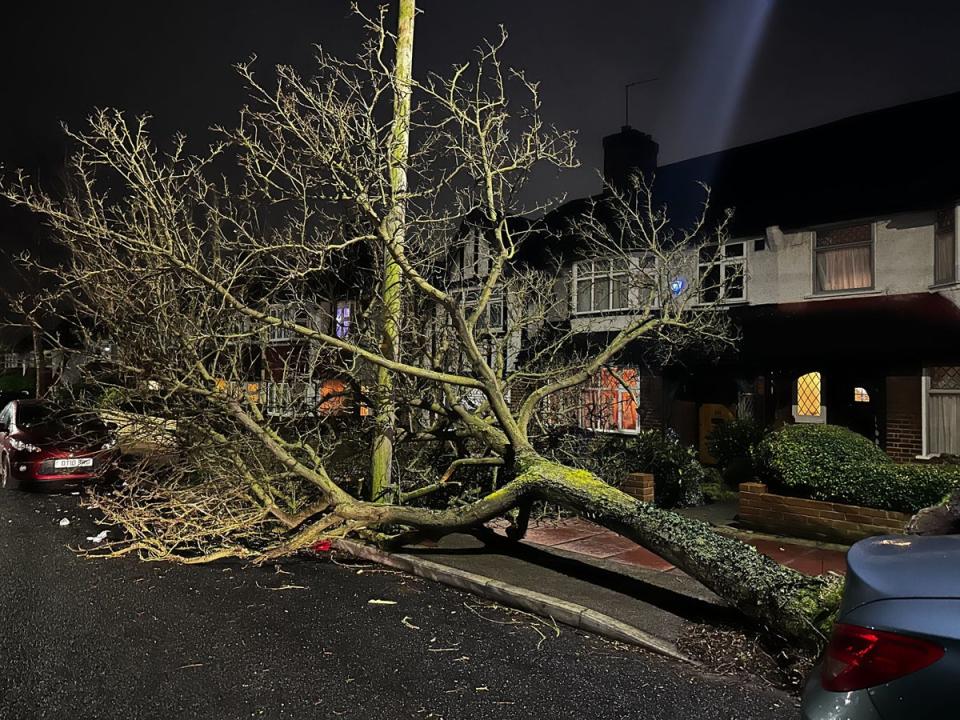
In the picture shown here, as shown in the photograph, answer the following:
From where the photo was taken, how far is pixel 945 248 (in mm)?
12289

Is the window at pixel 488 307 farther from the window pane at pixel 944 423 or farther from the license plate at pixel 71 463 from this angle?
the window pane at pixel 944 423

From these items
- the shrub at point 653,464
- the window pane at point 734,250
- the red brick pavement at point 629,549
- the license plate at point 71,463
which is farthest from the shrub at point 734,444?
the license plate at point 71,463

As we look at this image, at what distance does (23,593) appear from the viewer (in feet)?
20.4

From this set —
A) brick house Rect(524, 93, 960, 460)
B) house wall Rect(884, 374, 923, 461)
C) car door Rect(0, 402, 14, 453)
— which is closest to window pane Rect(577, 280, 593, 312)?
brick house Rect(524, 93, 960, 460)

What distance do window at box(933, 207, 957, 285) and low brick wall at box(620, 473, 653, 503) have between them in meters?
6.80

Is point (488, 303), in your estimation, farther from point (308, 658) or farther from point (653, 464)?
point (308, 658)

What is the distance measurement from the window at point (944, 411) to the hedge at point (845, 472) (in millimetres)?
4671

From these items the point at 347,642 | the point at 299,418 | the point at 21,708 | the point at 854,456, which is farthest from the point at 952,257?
the point at 21,708

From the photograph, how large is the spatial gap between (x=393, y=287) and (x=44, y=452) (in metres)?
7.62

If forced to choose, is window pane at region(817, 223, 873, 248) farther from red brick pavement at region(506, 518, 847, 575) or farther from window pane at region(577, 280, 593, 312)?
red brick pavement at region(506, 518, 847, 575)

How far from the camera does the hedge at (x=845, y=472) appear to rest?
24.1 ft

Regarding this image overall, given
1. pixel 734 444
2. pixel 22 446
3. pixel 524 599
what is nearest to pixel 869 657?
pixel 524 599

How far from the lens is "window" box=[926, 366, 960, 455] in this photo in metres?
11.8

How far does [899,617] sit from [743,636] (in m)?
3.18
